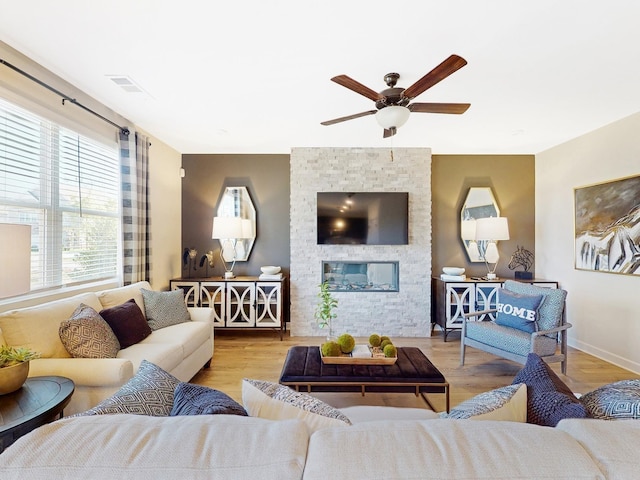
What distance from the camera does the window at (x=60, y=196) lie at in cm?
220

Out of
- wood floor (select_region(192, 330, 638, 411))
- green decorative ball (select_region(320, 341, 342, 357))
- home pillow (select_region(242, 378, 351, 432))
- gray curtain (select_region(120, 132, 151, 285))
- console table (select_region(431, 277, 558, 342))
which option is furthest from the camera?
console table (select_region(431, 277, 558, 342))

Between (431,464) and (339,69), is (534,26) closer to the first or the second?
(339,69)

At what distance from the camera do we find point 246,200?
4629 mm

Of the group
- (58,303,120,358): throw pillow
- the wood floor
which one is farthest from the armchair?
(58,303,120,358): throw pillow

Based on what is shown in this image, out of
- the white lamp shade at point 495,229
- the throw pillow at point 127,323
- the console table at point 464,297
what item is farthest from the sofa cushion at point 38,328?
the white lamp shade at point 495,229

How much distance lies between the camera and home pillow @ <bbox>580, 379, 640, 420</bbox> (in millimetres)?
931

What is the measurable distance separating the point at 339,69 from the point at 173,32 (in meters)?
1.13

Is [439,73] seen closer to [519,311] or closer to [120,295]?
[519,311]

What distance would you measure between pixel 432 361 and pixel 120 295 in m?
3.20

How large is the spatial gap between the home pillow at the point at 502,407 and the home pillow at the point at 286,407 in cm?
39

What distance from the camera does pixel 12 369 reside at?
4.89ft

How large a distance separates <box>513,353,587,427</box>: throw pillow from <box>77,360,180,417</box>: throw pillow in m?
1.17

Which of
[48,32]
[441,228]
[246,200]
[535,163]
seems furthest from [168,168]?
[535,163]

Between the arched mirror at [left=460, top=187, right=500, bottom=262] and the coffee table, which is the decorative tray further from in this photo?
the arched mirror at [left=460, top=187, right=500, bottom=262]
